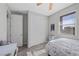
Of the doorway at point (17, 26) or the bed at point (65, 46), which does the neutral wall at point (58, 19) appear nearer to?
the bed at point (65, 46)

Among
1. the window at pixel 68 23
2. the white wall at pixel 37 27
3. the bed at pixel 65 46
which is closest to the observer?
the bed at pixel 65 46

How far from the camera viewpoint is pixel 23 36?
1277mm

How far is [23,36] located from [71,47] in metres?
0.76

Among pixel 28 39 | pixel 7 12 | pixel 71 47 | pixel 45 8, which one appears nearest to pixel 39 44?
pixel 28 39

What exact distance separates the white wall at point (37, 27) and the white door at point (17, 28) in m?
0.15

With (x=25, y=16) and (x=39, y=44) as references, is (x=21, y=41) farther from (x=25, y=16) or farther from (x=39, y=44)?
(x=25, y=16)

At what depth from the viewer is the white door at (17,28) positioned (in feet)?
3.81

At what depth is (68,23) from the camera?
1.12 meters

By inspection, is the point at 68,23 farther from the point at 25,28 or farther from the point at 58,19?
the point at 25,28

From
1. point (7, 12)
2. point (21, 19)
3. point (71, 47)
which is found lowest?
point (71, 47)

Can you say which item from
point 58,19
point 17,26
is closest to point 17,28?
point 17,26

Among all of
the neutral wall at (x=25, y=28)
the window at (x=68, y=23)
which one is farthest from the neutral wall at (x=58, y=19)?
the neutral wall at (x=25, y=28)

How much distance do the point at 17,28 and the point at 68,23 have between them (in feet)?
2.55

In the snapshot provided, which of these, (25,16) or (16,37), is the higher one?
(25,16)
